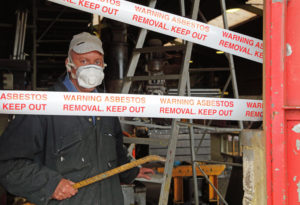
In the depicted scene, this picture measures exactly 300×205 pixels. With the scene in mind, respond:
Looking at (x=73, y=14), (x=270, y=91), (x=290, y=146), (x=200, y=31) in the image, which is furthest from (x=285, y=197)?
(x=73, y=14)

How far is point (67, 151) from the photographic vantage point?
257 cm

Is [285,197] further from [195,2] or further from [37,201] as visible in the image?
[195,2]

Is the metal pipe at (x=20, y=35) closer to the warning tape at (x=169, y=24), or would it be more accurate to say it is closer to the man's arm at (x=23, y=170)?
the man's arm at (x=23, y=170)

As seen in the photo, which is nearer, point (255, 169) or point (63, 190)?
point (255, 169)

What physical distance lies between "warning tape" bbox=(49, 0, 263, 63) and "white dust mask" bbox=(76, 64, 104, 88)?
1.01 m

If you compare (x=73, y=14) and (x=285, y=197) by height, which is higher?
(x=73, y=14)

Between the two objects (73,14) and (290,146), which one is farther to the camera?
(73,14)

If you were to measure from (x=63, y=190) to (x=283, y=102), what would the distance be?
163 centimetres

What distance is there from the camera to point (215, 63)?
60.8ft

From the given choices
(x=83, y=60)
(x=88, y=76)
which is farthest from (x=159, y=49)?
(x=88, y=76)

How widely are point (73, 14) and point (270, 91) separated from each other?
6.63 metres

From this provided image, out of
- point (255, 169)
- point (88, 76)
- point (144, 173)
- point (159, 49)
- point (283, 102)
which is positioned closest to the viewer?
point (283, 102)

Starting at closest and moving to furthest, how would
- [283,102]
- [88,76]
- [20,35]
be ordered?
[283,102], [88,76], [20,35]

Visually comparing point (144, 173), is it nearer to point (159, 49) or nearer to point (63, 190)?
point (63, 190)
